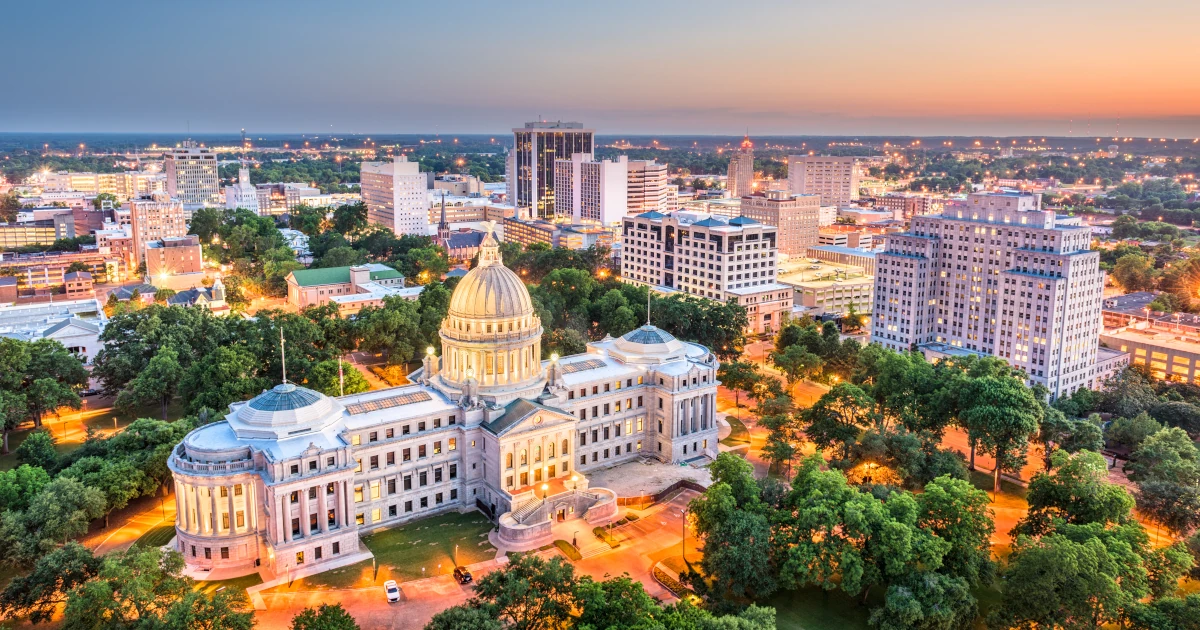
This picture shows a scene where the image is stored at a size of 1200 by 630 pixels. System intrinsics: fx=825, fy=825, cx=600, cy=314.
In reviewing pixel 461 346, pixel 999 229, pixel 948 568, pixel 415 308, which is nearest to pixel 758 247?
pixel 999 229

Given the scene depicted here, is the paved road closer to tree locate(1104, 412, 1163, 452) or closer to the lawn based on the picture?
the lawn

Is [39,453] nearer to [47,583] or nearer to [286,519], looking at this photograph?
[47,583]

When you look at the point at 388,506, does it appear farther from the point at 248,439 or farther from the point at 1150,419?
the point at 1150,419

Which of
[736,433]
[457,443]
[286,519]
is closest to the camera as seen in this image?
[286,519]

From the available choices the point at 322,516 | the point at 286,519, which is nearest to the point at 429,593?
the point at 322,516

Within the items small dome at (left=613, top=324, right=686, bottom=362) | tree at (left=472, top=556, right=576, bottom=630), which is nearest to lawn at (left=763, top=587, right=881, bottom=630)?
tree at (left=472, top=556, right=576, bottom=630)

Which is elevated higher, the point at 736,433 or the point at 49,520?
the point at 49,520

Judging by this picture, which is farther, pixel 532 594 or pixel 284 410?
pixel 284 410
